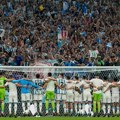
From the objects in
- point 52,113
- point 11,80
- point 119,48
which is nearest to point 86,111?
point 52,113

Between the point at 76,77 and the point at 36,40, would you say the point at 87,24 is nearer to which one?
the point at 36,40

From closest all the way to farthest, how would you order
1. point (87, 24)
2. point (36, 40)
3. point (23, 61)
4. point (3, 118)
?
point (3, 118) < point (23, 61) < point (36, 40) < point (87, 24)

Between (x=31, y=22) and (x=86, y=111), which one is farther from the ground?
(x=31, y=22)

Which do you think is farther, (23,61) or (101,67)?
(23,61)

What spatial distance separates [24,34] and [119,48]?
5451 millimetres

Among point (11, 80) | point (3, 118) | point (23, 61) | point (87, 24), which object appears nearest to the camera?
point (3, 118)

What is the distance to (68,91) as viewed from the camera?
111 feet

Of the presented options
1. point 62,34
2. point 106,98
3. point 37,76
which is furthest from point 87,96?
point 62,34

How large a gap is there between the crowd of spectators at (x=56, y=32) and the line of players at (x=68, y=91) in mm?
3374

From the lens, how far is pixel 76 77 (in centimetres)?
3400

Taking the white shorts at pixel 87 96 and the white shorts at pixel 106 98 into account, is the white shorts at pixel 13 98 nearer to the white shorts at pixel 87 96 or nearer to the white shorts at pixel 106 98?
the white shorts at pixel 87 96

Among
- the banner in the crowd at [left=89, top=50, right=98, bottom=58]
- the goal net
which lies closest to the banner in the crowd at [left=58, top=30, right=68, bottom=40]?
the banner in the crowd at [left=89, top=50, right=98, bottom=58]

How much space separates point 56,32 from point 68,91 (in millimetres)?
8460

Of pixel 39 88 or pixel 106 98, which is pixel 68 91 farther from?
pixel 106 98
